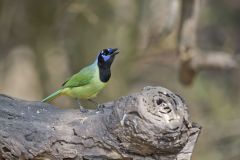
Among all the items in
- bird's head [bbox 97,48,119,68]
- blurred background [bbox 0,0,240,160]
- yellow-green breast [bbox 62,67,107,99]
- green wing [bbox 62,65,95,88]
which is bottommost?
yellow-green breast [bbox 62,67,107,99]

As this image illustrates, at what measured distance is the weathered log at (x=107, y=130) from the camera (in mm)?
2914

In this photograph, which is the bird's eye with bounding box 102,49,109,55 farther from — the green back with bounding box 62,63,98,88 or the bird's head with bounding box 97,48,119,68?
the green back with bounding box 62,63,98,88

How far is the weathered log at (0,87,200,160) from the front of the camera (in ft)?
9.56

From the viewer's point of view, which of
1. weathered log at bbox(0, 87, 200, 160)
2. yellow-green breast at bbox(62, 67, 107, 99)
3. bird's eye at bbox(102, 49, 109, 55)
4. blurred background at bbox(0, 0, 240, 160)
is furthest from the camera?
blurred background at bbox(0, 0, 240, 160)

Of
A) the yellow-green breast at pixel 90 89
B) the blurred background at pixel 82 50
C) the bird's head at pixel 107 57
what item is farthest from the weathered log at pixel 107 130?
the blurred background at pixel 82 50

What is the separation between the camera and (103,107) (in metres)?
3.38

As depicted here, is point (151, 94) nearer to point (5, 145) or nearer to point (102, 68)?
point (5, 145)

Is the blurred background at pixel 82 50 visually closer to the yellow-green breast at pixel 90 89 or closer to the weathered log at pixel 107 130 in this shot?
the yellow-green breast at pixel 90 89

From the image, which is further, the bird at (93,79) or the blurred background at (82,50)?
the blurred background at (82,50)

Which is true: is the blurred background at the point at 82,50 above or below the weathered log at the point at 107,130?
above

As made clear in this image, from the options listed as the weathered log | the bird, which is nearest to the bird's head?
the bird

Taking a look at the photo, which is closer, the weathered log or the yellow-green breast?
the weathered log

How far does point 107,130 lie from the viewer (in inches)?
122

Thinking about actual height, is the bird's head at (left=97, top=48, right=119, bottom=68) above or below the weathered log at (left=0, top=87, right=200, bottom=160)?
above
